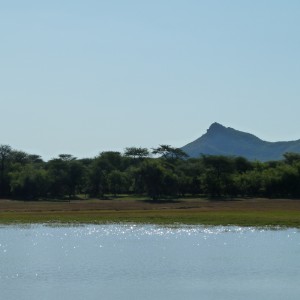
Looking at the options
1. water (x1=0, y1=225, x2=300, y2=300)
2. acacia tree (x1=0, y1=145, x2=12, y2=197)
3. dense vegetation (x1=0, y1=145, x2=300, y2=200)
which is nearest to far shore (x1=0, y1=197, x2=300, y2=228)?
water (x1=0, y1=225, x2=300, y2=300)

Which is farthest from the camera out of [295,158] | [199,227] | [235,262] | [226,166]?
[295,158]

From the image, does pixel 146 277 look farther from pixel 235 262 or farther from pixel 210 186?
pixel 210 186

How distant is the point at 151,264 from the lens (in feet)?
149

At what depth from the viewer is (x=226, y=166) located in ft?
484

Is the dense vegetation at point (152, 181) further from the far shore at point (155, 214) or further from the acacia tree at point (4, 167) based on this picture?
the far shore at point (155, 214)

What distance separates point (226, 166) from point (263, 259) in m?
101

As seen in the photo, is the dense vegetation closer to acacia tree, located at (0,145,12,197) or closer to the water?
acacia tree, located at (0,145,12,197)

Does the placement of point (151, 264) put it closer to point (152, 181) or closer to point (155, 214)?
point (155, 214)

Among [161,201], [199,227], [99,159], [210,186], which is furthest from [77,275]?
[99,159]

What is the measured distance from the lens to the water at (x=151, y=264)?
35719 millimetres

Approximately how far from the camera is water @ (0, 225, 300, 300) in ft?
117

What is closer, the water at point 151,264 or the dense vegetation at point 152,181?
the water at point 151,264

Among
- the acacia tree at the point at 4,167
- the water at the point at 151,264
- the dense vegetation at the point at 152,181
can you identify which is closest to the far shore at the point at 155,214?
the water at the point at 151,264

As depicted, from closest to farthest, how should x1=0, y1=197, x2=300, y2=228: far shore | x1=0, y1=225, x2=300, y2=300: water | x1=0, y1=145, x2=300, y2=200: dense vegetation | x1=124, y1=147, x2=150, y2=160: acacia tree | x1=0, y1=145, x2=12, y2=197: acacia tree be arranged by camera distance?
x1=0, y1=225, x2=300, y2=300: water → x1=0, y1=197, x2=300, y2=228: far shore → x1=0, y1=145, x2=300, y2=200: dense vegetation → x1=0, y1=145, x2=12, y2=197: acacia tree → x1=124, y1=147, x2=150, y2=160: acacia tree
